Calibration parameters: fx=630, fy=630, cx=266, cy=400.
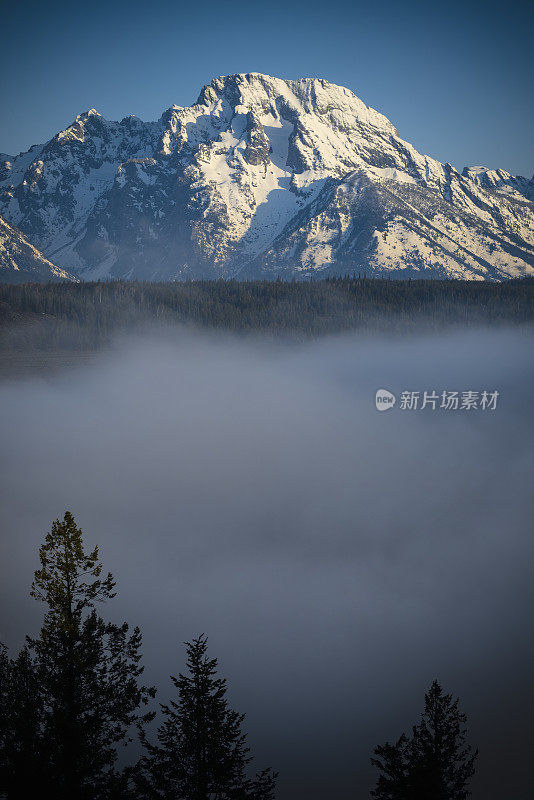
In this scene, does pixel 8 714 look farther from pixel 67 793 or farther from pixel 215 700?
pixel 215 700

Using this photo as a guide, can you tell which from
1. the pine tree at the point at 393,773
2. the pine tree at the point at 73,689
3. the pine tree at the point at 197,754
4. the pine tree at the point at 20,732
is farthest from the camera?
the pine tree at the point at 393,773

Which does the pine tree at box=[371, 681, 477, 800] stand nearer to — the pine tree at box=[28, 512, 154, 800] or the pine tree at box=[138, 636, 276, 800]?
the pine tree at box=[138, 636, 276, 800]

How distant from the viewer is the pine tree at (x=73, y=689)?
31.4m

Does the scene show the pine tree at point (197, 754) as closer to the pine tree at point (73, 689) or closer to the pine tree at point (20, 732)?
the pine tree at point (73, 689)

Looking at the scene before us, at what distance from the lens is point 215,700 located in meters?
32.8

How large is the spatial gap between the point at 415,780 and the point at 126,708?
51.8 feet

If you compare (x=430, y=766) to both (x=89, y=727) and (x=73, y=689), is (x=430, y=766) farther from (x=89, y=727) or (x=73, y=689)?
(x=73, y=689)

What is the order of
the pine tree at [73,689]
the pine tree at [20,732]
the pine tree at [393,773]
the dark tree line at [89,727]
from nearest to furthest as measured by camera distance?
the pine tree at [20,732]
the dark tree line at [89,727]
the pine tree at [73,689]
the pine tree at [393,773]

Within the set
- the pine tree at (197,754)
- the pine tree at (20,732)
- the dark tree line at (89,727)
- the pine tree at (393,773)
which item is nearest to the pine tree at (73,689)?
the dark tree line at (89,727)

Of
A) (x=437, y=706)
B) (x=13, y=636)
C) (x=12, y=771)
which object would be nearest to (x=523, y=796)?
(x=13, y=636)

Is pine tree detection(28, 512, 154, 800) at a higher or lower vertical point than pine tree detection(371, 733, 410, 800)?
higher

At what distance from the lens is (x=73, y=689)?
32.0 metres

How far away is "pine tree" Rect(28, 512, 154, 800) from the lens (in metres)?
31.4

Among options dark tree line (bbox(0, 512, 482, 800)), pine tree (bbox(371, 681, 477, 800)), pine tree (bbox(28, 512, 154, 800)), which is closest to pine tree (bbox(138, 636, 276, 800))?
dark tree line (bbox(0, 512, 482, 800))
